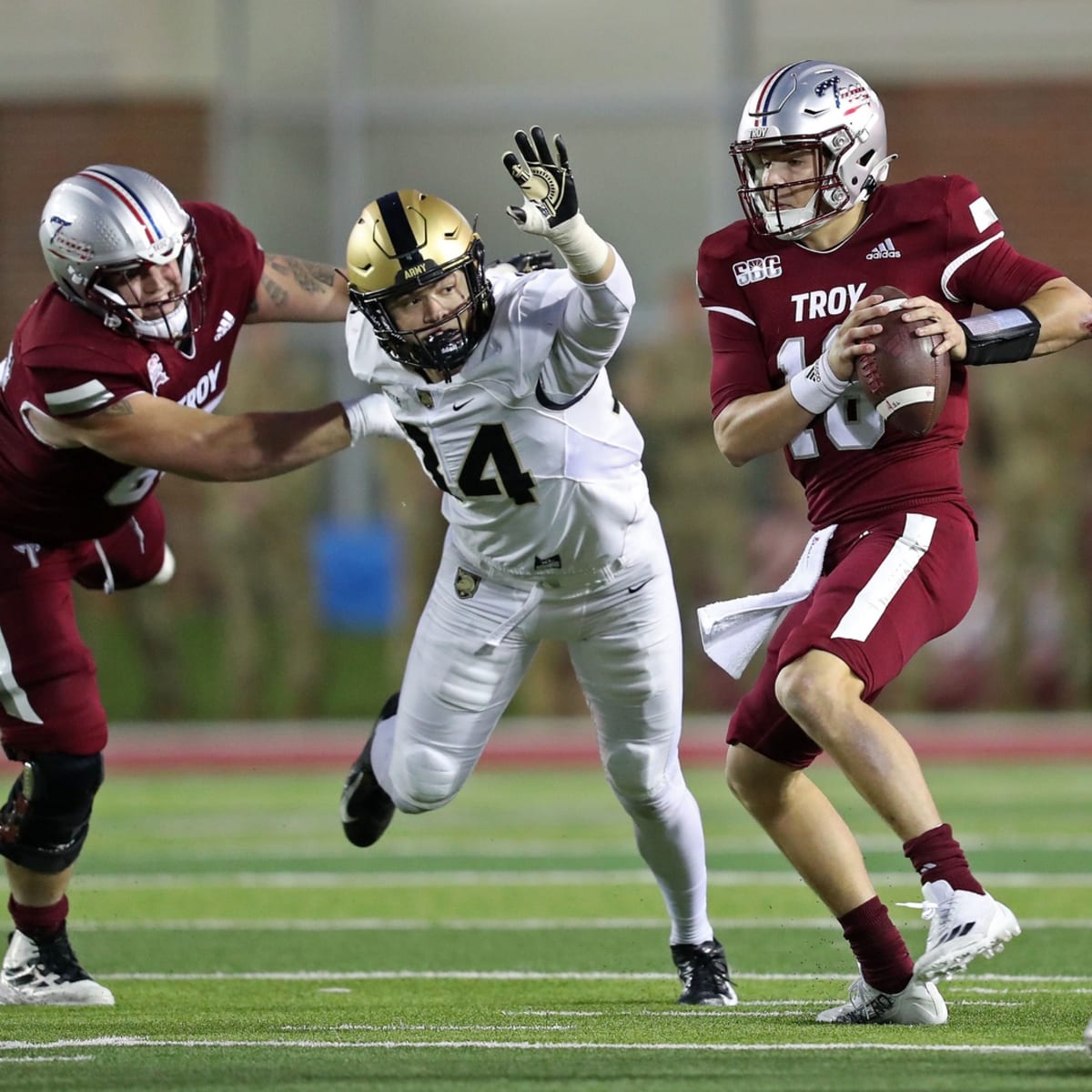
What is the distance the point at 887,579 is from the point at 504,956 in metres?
1.93

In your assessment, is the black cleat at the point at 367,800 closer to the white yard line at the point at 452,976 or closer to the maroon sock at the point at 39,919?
the white yard line at the point at 452,976

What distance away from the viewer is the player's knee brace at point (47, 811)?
4.77 m

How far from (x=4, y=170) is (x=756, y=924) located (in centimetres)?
1182

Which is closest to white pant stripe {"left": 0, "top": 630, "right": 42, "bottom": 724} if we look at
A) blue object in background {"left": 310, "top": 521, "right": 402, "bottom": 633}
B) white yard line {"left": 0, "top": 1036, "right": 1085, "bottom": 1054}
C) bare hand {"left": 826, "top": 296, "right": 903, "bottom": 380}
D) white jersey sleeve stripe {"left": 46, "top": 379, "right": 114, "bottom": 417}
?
white jersey sleeve stripe {"left": 46, "top": 379, "right": 114, "bottom": 417}

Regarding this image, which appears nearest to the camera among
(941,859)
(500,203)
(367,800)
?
(941,859)

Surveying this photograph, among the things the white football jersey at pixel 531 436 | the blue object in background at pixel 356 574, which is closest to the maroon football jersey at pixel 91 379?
the white football jersey at pixel 531 436

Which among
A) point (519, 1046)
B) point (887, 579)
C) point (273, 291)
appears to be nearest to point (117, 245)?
point (273, 291)

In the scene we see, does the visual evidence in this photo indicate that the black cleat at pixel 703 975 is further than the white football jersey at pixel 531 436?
Yes

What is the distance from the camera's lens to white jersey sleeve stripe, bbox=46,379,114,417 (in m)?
4.46

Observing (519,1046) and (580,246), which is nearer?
(519,1046)

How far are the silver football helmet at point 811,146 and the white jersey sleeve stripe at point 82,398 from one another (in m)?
1.45

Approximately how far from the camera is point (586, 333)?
13.9 feet

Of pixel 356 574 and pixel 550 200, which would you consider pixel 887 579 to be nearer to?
pixel 550 200

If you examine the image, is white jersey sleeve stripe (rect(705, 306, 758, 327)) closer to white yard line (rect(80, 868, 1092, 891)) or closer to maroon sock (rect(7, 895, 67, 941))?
maroon sock (rect(7, 895, 67, 941))
